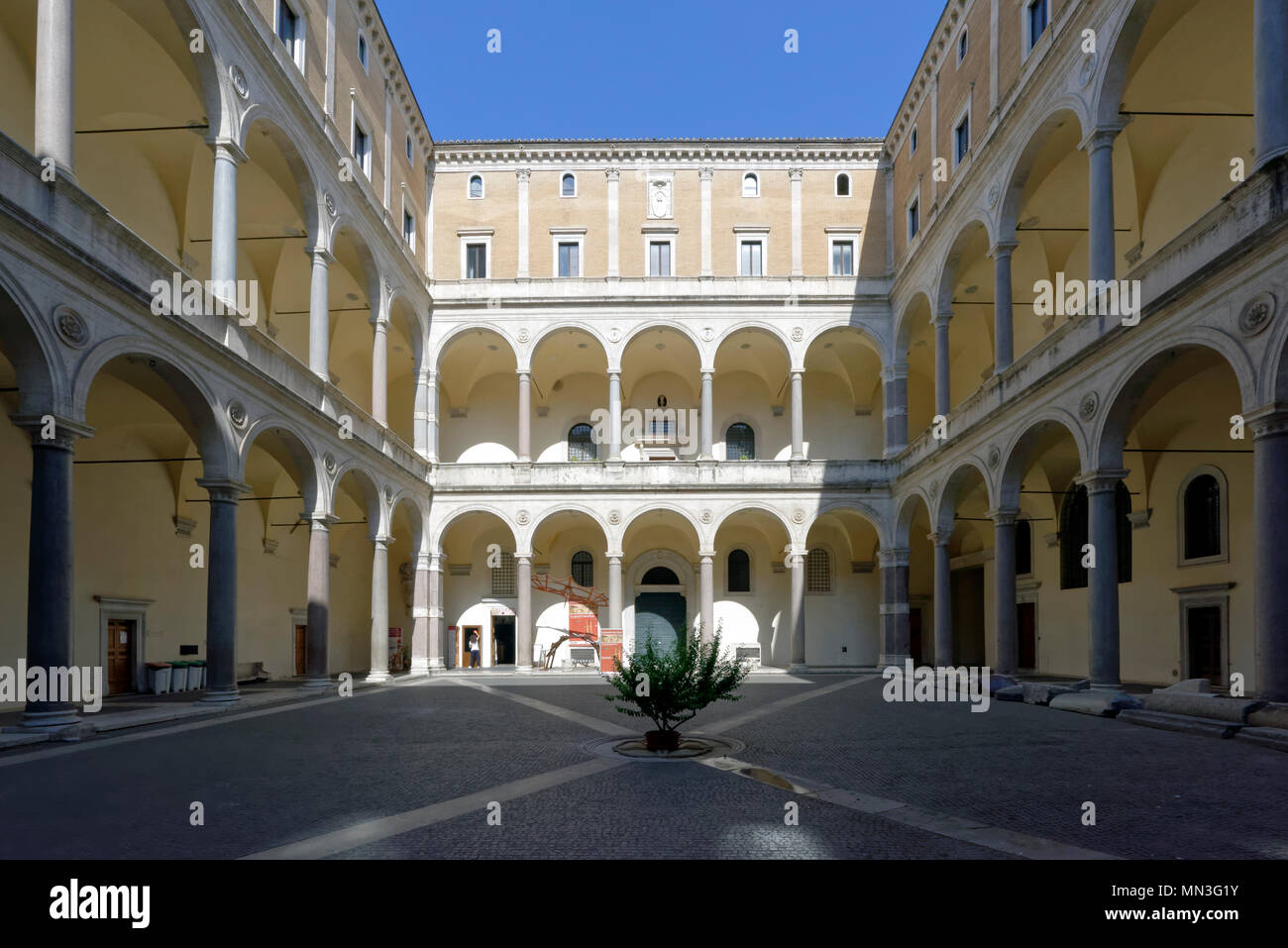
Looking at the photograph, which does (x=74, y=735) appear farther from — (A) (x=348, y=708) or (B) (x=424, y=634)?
(B) (x=424, y=634)

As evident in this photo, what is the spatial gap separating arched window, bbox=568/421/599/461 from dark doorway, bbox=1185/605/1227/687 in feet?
65.8

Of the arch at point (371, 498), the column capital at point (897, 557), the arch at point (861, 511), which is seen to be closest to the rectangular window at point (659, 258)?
the arch at point (861, 511)

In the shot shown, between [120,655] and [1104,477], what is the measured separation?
19827mm

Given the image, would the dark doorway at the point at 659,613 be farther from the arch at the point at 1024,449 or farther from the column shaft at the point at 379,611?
the arch at the point at 1024,449

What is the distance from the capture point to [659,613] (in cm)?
3109

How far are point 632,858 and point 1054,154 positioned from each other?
58.8 ft

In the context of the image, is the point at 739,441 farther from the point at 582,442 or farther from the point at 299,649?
the point at 299,649

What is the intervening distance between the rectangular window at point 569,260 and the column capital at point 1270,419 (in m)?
22.4

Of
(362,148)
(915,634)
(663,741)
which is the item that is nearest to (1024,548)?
(915,634)

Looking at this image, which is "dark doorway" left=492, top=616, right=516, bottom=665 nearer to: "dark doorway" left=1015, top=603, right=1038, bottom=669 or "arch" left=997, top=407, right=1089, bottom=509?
"dark doorway" left=1015, top=603, right=1038, bottom=669

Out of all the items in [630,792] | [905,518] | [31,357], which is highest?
[31,357]

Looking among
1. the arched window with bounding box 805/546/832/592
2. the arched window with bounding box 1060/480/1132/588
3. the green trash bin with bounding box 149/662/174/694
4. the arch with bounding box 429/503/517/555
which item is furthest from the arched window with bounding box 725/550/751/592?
the green trash bin with bounding box 149/662/174/694

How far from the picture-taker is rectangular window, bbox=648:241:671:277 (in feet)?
96.9
